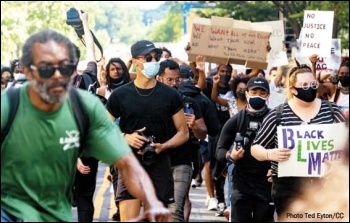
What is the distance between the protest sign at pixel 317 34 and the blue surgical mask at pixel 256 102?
4516 millimetres

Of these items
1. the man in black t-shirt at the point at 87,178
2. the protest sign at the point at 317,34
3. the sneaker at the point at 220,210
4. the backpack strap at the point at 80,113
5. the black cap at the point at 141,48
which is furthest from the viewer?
the protest sign at the point at 317,34

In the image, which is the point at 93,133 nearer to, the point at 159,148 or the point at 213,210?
the point at 159,148

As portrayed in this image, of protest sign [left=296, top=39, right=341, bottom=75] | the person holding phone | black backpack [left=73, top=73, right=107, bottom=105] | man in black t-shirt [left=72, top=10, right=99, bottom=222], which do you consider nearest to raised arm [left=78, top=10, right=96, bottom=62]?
man in black t-shirt [left=72, top=10, right=99, bottom=222]

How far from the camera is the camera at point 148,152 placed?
832cm

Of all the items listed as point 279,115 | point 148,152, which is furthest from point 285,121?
point 148,152

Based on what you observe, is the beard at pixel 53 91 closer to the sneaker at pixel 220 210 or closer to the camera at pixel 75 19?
the camera at pixel 75 19

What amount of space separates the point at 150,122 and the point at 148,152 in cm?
27

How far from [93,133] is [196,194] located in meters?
9.53

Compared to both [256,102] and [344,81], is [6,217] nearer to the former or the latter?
[256,102]

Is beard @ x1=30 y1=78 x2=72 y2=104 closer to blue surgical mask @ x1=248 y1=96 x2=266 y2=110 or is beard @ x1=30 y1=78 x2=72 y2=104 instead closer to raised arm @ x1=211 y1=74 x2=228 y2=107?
blue surgical mask @ x1=248 y1=96 x2=266 y2=110

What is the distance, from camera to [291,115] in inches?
322

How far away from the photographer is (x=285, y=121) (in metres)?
8.16

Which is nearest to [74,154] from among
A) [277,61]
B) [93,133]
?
[93,133]

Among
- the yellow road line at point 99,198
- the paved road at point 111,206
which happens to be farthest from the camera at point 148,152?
the yellow road line at point 99,198
